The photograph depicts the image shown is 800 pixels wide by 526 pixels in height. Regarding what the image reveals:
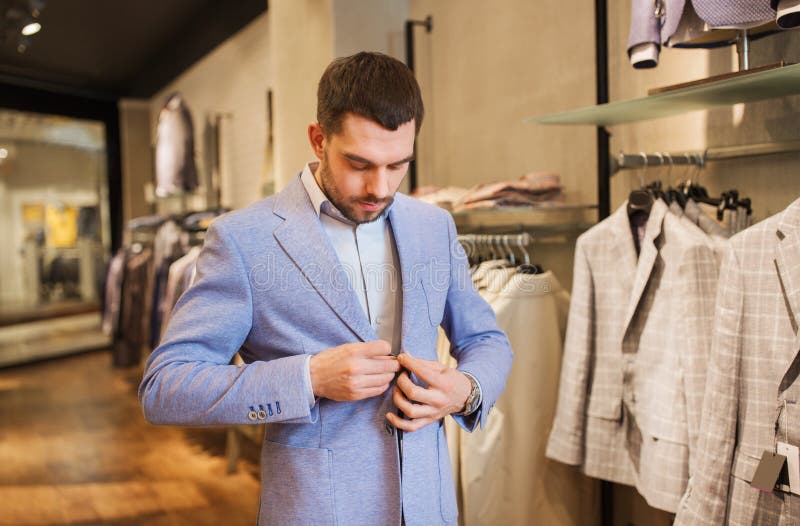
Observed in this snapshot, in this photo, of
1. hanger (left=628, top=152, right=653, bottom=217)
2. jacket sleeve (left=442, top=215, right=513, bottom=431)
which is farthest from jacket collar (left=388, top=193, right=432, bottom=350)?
hanger (left=628, top=152, right=653, bottom=217)

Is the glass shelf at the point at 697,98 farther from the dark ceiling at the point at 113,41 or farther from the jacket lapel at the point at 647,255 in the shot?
the dark ceiling at the point at 113,41

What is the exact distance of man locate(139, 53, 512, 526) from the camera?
1009mm

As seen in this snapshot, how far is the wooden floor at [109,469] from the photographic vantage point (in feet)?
10.5

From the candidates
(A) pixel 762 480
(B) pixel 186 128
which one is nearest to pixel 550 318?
(A) pixel 762 480

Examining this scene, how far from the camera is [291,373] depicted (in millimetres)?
1007

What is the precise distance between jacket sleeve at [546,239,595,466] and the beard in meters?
0.96

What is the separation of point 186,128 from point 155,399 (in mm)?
5136

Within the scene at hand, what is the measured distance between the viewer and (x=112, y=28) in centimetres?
611

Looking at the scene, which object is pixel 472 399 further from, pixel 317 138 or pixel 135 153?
pixel 135 153

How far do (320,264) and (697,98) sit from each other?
118cm

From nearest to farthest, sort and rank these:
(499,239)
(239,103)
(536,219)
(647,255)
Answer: (647,255), (499,239), (536,219), (239,103)

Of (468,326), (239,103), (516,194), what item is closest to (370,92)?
(468,326)

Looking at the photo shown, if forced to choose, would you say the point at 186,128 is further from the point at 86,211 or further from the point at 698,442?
the point at 698,442

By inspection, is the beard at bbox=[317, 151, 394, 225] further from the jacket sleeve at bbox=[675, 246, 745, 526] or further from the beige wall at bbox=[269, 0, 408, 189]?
the beige wall at bbox=[269, 0, 408, 189]
